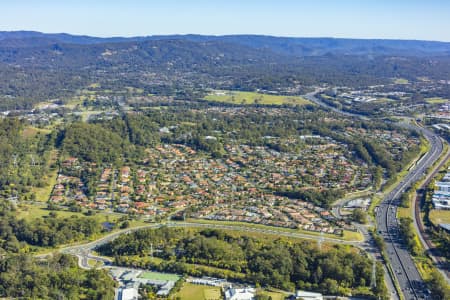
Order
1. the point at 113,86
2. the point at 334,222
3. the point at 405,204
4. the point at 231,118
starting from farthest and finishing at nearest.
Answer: the point at 113,86 < the point at 231,118 < the point at 405,204 < the point at 334,222

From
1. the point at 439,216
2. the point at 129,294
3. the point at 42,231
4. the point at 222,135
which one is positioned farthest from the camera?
the point at 222,135

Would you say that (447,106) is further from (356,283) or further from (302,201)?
(356,283)

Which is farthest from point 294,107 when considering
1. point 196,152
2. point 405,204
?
point 405,204

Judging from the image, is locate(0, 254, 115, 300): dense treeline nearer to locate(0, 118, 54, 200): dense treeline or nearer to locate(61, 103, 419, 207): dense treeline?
locate(61, 103, 419, 207): dense treeline

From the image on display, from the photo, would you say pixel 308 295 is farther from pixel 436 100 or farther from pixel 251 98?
pixel 436 100

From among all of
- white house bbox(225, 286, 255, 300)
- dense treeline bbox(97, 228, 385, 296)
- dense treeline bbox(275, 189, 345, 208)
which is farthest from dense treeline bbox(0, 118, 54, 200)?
white house bbox(225, 286, 255, 300)

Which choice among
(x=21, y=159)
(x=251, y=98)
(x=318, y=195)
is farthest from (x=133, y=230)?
(x=251, y=98)
